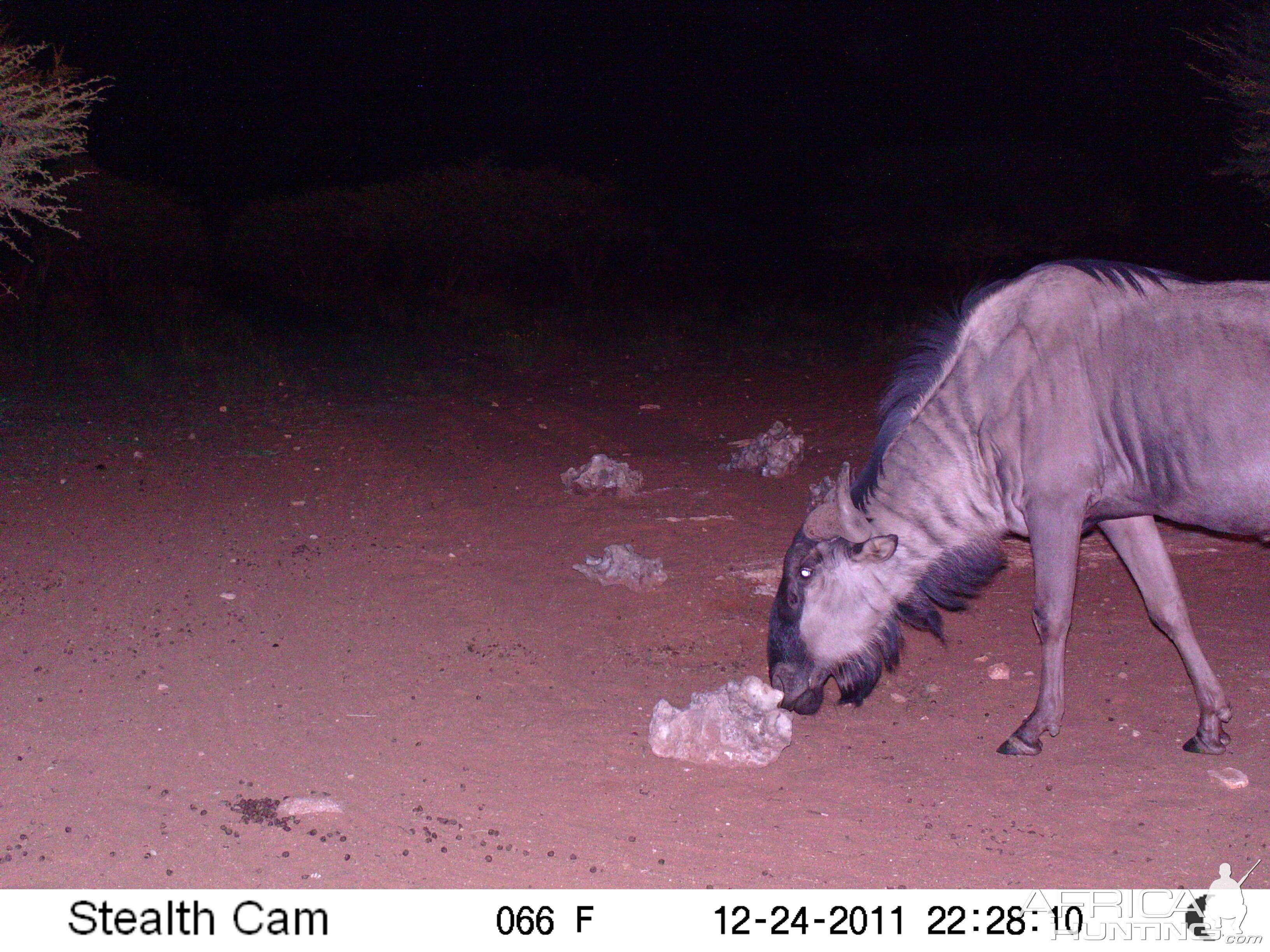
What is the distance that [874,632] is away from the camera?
184 inches

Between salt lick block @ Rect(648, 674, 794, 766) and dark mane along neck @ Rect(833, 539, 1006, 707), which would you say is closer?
salt lick block @ Rect(648, 674, 794, 766)

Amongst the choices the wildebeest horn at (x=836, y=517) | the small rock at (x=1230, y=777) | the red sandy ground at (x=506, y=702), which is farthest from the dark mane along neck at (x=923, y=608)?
the small rock at (x=1230, y=777)

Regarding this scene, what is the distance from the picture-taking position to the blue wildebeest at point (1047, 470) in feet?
14.3

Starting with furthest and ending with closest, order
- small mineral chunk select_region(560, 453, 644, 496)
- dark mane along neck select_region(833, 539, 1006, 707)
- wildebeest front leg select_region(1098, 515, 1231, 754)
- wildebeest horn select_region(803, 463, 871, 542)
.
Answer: small mineral chunk select_region(560, 453, 644, 496), dark mane along neck select_region(833, 539, 1006, 707), wildebeest horn select_region(803, 463, 871, 542), wildebeest front leg select_region(1098, 515, 1231, 754)

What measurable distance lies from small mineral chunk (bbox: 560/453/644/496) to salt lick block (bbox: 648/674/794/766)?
11.2 feet

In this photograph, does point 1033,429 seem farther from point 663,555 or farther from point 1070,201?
point 1070,201

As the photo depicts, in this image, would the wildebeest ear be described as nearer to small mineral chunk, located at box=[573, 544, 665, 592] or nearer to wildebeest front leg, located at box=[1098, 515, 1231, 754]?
wildebeest front leg, located at box=[1098, 515, 1231, 754]

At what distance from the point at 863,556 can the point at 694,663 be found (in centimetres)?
105

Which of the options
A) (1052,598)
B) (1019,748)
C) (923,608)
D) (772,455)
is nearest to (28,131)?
(772,455)

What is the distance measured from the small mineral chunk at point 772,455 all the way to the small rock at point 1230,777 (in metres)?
4.27

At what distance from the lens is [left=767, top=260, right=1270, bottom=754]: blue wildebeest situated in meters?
4.35

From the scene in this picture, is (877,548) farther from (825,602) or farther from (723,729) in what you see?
(723,729)

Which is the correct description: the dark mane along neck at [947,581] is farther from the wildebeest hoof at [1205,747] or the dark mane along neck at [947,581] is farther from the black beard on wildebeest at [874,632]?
the wildebeest hoof at [1205,747]

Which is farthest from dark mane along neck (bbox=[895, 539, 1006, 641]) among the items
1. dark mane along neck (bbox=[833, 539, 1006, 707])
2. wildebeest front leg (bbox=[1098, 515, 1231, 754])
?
wildebeest front leg (bbox=[1098, 515, 1231, 754])
